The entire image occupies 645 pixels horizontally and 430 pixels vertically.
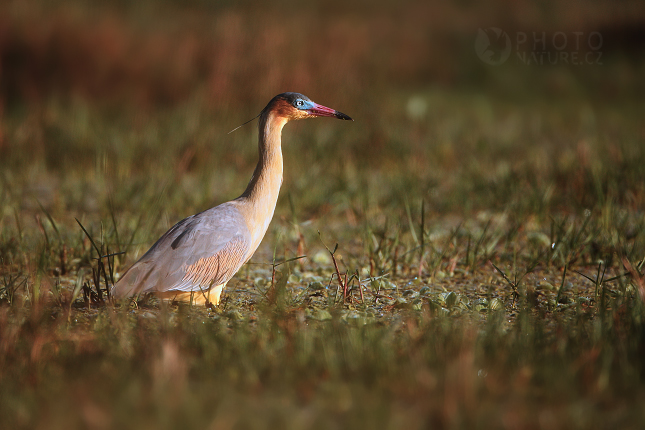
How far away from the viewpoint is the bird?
2969mm

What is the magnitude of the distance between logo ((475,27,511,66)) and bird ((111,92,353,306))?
868cm

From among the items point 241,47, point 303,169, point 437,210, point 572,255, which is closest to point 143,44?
point 241,47

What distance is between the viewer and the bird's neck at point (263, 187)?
325 centimetres

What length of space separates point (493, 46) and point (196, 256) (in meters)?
10.1

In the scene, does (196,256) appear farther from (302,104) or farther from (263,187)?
(302,104)

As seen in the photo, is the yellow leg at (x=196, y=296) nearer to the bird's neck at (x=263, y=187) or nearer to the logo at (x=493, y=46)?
the bird's neck at (x=263, y=187)

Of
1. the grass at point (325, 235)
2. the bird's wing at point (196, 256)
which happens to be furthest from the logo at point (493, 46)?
the bird's wing at point (196, 256)

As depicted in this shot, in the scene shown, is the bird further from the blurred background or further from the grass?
the blurred background

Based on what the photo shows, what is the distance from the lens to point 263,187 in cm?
326

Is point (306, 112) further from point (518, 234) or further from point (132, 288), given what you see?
point (518, 234)

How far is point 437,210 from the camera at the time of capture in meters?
4.84

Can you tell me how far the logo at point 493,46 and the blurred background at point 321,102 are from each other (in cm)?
5

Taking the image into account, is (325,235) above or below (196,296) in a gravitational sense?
above

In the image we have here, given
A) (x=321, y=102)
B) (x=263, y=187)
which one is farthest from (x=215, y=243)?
(x=321, y=102)
